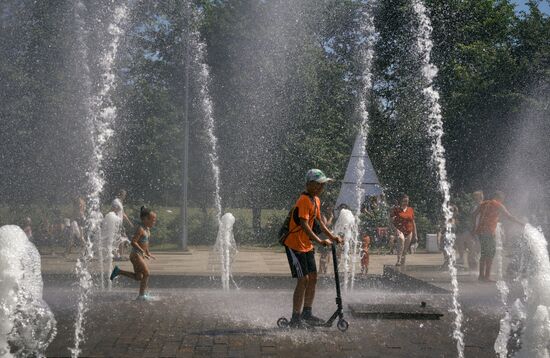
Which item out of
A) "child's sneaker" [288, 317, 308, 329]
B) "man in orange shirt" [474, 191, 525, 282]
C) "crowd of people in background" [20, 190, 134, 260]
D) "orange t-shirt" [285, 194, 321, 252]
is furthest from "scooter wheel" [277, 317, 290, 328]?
"crowd of people in background" [20, 190, 134, 260]

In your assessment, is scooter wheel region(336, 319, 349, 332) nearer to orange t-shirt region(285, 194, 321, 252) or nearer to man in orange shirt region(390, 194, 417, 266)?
orange t-shirt region(285, 194, 321, 252)

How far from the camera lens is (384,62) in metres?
39.5

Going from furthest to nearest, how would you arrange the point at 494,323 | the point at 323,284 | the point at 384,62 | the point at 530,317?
the point at 384,62
the point at 323,284
the point at 494,323
the point at 530,317

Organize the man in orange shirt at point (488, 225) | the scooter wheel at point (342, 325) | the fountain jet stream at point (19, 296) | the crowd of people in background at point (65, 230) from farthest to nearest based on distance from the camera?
the crowd of people in background at point (65, 230) < the man in orange shirt at point (488, 225) < the scooter wheel at point (342, 325) < the fountain jet stream at point (19, 296)

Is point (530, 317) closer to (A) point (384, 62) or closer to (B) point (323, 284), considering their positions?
(B) point (323, 284)

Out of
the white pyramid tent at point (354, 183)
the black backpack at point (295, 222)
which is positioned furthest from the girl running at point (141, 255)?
the white pyramid tent at point (354, 183)

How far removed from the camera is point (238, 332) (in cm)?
785

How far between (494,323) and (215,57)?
2550cm

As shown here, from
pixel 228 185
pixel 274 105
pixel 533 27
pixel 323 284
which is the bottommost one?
pixel 323 284

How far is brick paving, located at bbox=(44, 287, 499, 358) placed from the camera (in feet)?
22.7

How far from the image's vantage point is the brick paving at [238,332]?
6922 mm

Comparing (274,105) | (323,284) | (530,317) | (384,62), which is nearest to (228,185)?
(274,105)

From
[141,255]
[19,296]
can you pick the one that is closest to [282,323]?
[19,296]

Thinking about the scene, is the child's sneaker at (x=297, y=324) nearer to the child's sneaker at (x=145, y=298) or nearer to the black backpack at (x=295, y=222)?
the black backpack at (x=295, y=222)
